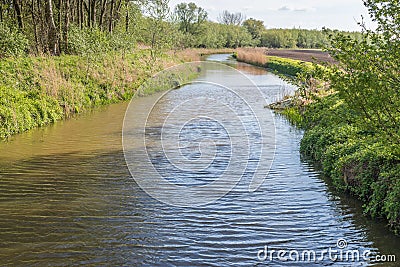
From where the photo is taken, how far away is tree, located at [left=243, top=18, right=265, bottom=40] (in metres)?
117

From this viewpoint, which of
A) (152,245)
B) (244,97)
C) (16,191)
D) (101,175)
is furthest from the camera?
(244,97)

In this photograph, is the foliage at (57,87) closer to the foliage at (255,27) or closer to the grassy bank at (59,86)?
the grassy bank at (59,86)

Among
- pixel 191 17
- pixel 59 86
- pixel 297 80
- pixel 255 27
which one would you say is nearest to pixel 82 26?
pixel 59 86

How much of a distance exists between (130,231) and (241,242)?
1740 mm

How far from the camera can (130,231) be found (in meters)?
7.50

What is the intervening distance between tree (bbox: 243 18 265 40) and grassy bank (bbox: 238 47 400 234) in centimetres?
10606

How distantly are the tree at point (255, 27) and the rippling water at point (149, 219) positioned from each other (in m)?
108

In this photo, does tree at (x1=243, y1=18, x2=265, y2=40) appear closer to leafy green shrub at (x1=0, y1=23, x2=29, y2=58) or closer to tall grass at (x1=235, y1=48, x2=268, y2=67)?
tall grass at (x1=235, y1=48, x2=268, y2=67)

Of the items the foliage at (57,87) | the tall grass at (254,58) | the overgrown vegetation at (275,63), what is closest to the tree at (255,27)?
the tall grass at (254,58)

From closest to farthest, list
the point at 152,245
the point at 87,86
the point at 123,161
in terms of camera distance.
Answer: the point at 152,245, the point at 123,161, the point at 87,86

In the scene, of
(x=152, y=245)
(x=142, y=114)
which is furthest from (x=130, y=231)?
(x=142, y=114)

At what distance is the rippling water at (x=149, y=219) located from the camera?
671 cm

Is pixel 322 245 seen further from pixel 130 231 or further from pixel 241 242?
pixel 130 231

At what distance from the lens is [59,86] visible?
1923 centimetres
